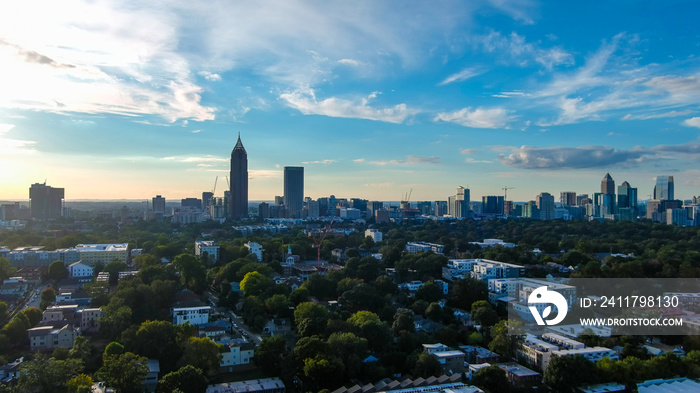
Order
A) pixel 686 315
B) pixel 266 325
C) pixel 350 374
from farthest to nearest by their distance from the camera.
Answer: pixel 686 315 → pixel 266 325 → pixel 350 374

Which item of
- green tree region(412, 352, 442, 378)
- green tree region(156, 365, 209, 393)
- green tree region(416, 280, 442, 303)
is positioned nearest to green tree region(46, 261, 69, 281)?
green tree region(156, 365, 209, 393)

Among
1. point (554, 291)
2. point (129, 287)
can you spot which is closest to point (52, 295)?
point (129, 287)

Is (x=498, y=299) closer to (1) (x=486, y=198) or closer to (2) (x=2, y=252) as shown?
(2) (x=2, y=252)

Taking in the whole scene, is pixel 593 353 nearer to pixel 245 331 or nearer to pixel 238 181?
pixel 245 331

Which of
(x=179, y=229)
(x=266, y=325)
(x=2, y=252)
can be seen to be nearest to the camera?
(x=266, y=325)

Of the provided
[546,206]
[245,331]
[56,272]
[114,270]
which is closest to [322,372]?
[245,331]

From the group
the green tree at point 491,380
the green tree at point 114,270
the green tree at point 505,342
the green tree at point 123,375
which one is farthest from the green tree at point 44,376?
the green tree at point 114,270

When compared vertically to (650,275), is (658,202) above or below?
above
